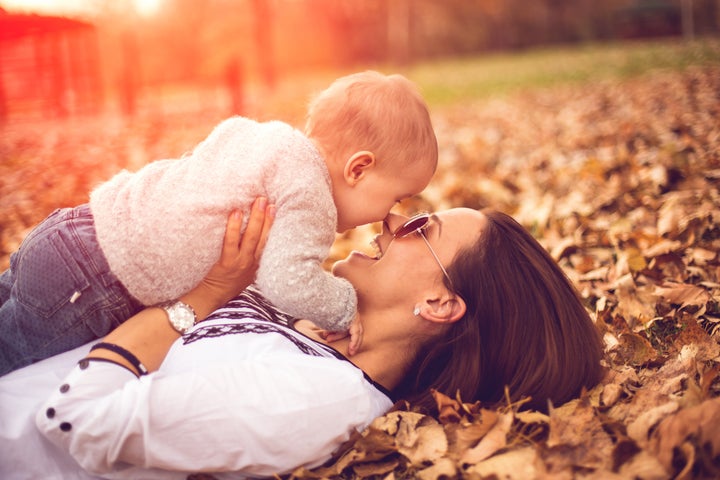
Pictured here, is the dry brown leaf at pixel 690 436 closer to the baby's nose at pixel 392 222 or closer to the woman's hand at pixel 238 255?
the baby's nose at pixel 392 222

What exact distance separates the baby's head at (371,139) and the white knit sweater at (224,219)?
3.7 inches

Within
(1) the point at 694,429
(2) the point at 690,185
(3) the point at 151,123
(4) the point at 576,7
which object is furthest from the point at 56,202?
(4) the point at 576,7

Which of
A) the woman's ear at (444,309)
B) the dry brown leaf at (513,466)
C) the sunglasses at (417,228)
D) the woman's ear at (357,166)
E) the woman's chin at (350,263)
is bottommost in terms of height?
the dry brown leaf at (513,466)

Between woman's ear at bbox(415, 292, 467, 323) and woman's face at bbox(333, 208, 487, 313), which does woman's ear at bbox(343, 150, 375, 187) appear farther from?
woman's ear at bbox(415, 292, 467, 323)

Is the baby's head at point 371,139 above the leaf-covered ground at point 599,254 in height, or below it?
above

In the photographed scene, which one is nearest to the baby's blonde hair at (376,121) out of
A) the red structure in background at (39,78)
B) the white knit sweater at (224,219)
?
the white knit sweater at (224,219)

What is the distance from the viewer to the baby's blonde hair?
2.34m

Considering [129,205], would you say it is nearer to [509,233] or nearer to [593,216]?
[509,233]

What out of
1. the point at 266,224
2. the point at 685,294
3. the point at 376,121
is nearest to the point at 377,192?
the point at 376,121

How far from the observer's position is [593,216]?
4.59 metres

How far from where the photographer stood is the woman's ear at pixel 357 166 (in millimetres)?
2350

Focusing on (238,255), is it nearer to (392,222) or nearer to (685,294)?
(392,222)

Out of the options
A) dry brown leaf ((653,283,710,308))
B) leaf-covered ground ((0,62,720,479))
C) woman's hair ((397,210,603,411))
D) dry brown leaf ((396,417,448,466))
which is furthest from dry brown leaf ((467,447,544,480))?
dry brown leaf ((653,283,710,308))

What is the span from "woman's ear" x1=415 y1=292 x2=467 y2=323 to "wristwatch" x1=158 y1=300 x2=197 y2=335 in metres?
0.79
